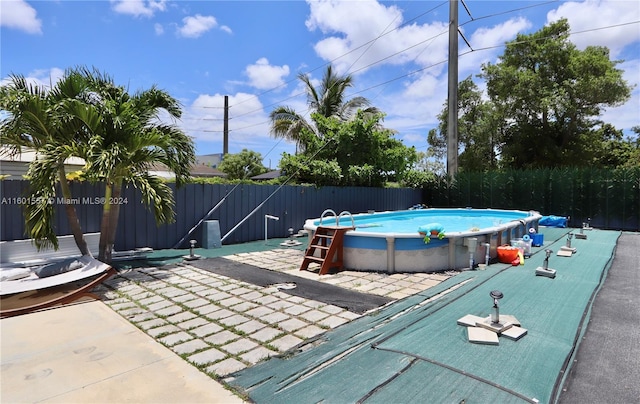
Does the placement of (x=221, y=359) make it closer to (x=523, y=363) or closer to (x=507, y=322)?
(x=523, y=363)

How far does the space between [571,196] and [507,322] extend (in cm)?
1198

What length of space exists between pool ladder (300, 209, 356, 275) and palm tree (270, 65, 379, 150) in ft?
33.2

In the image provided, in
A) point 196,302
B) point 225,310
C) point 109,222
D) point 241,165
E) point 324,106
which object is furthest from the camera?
point 241,165

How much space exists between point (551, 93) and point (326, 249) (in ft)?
51.8

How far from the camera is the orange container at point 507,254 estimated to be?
20.3 ft

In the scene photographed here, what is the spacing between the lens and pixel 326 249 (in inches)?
236

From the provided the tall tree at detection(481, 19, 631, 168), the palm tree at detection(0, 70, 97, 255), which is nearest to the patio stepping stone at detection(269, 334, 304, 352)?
the palm tree at detection(0, 70, 97, 255)

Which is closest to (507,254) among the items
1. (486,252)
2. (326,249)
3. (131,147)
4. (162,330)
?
(486,252)

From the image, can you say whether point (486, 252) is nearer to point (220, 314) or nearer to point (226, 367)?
point (220, 314)

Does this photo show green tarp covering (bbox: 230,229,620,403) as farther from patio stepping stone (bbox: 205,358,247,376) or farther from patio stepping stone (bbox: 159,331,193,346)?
patio stepping stone (bbox: 159,331,193,346)

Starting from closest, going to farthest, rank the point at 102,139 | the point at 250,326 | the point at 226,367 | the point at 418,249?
1. the point at 226,367
2. the point at 250,326
3. the point at 102,139
4. the point at 418,249

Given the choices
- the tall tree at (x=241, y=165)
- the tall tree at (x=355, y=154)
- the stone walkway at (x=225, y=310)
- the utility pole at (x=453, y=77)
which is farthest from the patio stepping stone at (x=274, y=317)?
the tall tree at (x=241, y=165)

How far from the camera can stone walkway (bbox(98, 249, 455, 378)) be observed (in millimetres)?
3016

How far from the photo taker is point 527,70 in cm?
1712
